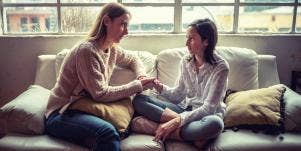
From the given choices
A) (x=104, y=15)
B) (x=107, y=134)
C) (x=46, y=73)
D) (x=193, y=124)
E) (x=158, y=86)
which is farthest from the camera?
(x=46, y=73)

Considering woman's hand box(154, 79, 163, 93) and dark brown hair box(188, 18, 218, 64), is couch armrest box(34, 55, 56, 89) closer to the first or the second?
woman's hand box(154, 79, 163, 93)

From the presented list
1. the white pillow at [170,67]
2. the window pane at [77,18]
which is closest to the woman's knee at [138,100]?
the white pillow at [170,67]

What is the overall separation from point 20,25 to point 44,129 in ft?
3.90

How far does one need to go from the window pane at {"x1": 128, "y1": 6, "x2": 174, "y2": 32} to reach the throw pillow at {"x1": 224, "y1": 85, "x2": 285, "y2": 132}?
→ 0.95m

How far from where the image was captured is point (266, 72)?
8.45 feet

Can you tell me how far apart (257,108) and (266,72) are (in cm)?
52

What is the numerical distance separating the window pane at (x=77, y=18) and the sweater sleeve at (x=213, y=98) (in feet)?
4.16

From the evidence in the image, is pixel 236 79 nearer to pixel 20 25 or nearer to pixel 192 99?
pixel 192 99

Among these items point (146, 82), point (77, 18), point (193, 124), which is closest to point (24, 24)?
point (77, 18)

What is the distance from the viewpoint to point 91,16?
114 inches

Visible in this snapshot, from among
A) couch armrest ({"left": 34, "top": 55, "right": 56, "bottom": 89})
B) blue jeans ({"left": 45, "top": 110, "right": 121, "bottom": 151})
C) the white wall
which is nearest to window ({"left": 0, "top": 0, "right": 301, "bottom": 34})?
the white wall

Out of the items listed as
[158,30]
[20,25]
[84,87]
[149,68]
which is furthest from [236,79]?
[20,25]

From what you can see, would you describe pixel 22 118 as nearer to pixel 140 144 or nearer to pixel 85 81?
pixel 85 81

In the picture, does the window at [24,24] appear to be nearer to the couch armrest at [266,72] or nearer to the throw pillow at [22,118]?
the throw pillow at [22,118]
